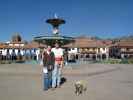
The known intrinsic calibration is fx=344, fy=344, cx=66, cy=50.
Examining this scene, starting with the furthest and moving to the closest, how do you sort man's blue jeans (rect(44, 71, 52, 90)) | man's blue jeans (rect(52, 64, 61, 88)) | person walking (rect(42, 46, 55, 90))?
man's blue jeans (rect(52, 64, 61, 88)) < person walking (rect(42, 46, 55, 90)) < man's blue jeans (rect(44, 71, 52, 90))

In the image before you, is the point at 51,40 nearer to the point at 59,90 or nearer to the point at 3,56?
the point at 3,56

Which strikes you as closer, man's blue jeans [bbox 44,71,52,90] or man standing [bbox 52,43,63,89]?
man's blue jeans [bbox 44,71,52,90]

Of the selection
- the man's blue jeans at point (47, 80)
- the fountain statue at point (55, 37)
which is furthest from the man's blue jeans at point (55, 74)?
the fountain statue at point (55, 37)

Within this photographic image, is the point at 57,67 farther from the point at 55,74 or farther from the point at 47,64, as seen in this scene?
the point at 47,64

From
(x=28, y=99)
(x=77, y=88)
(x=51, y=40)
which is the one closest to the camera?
(x=28, y=99)

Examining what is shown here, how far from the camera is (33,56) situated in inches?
2044

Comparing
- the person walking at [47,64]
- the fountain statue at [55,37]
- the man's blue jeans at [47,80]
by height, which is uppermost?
the fountain statue at [55,37]

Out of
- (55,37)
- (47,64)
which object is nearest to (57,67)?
(47,64)

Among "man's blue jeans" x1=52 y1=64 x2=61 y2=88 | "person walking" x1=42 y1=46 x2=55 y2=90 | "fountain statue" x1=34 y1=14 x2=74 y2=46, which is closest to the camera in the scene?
"person walking" x1=42 y1=46 x2=55 y2=90

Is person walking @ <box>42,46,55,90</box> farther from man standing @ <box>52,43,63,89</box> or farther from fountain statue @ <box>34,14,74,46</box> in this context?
fountain statue @ <box>34,14,74,46</box>

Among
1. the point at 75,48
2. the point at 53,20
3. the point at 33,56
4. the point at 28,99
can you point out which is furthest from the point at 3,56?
the point at 75,48

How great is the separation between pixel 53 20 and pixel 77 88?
1043 inches

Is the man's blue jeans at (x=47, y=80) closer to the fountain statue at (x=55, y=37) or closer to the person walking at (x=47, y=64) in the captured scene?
the person walking at (x=47, y=64)

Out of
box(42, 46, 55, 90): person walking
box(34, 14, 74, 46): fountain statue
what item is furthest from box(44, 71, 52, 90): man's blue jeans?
box(34, 14, 74, 46): fountain statue
